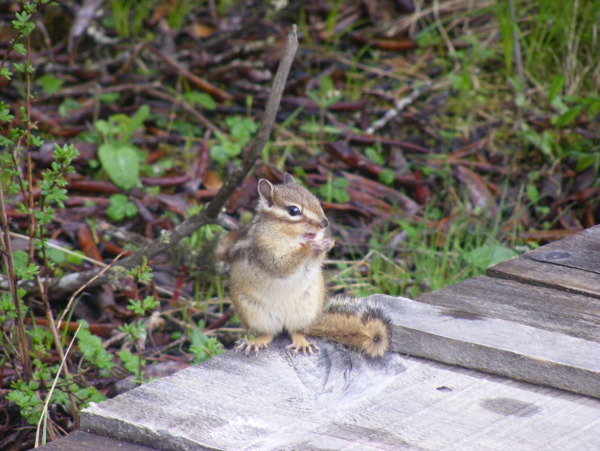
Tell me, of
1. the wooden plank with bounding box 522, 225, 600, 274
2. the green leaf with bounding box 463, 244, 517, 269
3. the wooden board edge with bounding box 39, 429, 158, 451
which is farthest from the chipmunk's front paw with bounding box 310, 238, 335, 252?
the green leaf with bounding box 463, 244, 517, 269

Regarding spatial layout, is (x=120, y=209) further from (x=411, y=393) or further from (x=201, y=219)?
(x=411, y=393)

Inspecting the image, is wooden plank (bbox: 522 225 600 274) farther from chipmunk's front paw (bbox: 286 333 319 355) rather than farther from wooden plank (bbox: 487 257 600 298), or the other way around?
chipmunk's front paw (bbox: 286 333 319 355)

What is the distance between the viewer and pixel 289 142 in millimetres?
5047

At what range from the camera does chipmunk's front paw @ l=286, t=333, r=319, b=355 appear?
2.18 metres

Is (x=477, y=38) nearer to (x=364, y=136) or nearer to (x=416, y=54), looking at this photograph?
(x=416, y=54)

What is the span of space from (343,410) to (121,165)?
2.85 metres

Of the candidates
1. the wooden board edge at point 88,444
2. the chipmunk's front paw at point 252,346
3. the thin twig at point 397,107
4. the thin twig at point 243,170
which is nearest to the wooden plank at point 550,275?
the chipmunk's front paw at point 252,346

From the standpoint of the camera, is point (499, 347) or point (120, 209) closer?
point (499, 347)

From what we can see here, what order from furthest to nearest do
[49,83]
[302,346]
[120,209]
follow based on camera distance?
[49,83] < [120,209] < [302,346]

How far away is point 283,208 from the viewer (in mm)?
2680

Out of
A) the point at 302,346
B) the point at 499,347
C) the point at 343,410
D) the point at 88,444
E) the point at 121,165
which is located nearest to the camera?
the point at 88,444

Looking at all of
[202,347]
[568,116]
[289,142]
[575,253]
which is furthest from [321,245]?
[568,116]

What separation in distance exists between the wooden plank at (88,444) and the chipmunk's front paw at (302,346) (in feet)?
1.94

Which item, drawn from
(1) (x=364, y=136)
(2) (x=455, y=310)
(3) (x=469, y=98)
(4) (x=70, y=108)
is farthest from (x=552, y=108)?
(2) (x=455, y=310)
